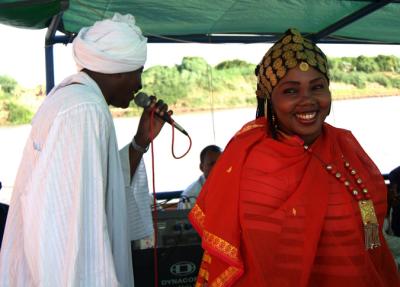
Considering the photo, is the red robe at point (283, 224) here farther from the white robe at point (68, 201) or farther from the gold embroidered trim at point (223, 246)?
the white robe at point (68, 201)

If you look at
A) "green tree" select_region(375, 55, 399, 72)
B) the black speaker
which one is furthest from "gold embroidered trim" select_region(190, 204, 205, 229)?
"green tree" select_region(375, 55, 399, 72)

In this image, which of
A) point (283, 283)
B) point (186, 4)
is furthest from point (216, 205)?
point (186, 4)

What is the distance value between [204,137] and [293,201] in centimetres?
1262

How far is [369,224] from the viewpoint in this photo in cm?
152

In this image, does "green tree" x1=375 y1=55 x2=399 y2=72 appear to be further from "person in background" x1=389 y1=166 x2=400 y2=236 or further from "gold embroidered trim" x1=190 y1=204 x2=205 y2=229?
"gold embroidered trim" x1=190 y1=204 x2=205 y2=229

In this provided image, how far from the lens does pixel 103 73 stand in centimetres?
168

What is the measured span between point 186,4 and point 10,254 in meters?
2.72

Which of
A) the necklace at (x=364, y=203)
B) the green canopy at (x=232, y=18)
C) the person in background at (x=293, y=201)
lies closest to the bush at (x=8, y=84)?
the green canopy at (x=232, y=18)

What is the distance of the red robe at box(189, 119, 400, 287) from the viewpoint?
4.78 feet

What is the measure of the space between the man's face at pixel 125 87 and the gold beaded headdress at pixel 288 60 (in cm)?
47

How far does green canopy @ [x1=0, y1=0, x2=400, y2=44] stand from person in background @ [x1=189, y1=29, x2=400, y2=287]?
1.93 m

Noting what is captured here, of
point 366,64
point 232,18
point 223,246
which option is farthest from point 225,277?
point 366,64

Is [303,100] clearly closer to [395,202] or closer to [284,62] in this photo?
[284,62]

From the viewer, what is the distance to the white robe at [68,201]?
4.58 feet
